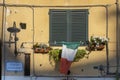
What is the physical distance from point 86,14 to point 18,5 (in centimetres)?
162

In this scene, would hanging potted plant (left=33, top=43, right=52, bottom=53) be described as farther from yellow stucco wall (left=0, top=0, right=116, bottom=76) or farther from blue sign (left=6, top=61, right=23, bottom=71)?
blue sign (left=6, top=61, right=23, bottom=71)

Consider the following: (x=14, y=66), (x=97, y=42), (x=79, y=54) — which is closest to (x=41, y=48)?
(x=14, y=66)

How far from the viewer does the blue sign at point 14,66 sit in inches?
677

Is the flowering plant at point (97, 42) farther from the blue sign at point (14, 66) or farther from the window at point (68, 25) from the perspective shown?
the blue sign at point (14, 66)

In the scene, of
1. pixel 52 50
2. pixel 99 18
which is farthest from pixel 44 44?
pixel 99 18

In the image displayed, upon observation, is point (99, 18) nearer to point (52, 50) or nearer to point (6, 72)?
point (52, 50)

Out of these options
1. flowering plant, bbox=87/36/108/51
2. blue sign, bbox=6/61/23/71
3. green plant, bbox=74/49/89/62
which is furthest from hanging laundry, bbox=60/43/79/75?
blue sign, bbox=6/61/23/71

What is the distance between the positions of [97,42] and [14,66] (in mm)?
2032

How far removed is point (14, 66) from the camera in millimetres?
17203

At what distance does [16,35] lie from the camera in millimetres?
17266

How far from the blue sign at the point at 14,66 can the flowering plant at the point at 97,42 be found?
1695 millimetres

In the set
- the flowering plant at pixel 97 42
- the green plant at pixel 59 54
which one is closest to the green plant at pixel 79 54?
the green plant at pixel 59 54

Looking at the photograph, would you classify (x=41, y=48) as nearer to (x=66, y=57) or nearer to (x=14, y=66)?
(x=66, y=57)

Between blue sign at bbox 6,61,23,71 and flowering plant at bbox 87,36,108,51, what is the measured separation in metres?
1.70
